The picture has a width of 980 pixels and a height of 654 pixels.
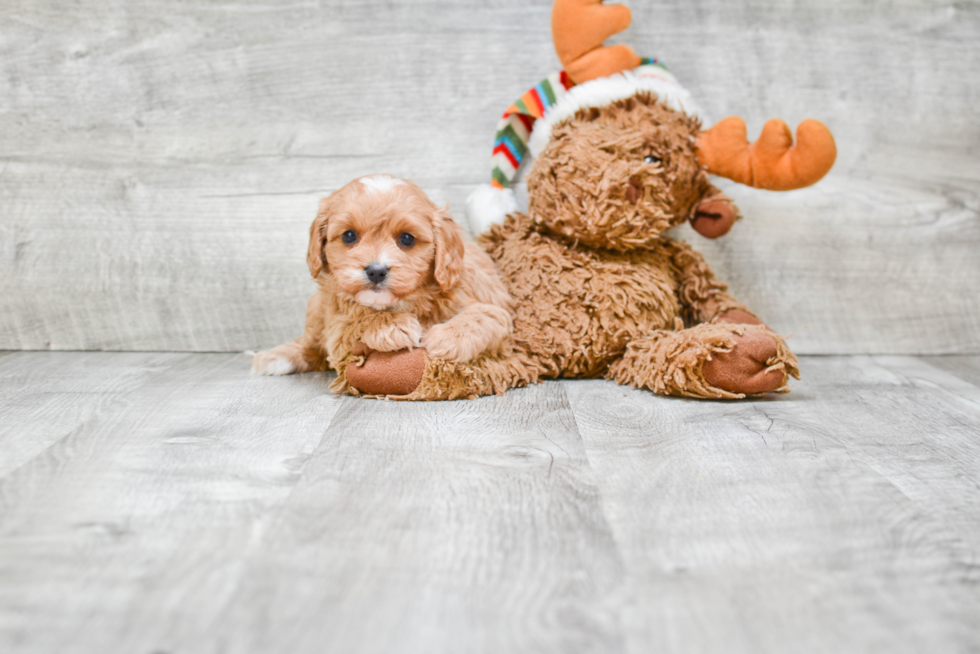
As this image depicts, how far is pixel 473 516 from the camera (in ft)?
2.68

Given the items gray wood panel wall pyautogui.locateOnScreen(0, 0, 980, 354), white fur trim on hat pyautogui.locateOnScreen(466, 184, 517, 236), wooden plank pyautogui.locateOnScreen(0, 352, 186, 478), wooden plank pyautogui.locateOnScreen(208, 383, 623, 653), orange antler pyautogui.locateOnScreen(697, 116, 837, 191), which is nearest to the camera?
wooden plank pyautogui.locateOnScreen(208, 383, 623, 653)

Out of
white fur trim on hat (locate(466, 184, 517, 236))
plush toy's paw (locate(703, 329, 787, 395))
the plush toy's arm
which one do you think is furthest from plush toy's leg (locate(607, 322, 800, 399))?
white fur trim on hat (locate(466, 184, 517, 236))

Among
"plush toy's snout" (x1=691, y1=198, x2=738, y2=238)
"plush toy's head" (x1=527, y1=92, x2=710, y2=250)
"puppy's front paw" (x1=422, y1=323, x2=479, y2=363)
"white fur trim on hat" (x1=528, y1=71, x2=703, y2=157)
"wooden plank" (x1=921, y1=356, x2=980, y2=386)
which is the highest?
"white fur trim on hat" (x1=528, y1=71, x2=703, y2=157)

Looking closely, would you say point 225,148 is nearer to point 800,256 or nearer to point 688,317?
point 688,317

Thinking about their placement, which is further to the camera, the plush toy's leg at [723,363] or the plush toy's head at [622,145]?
the plush toy's head at [622,145]

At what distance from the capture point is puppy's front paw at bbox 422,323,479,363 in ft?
4.19

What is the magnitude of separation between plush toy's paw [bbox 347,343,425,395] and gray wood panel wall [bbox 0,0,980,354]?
553mm

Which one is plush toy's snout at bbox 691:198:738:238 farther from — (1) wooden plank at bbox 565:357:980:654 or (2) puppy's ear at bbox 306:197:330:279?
(2) puppy's ear at bbox 306:197:330:279

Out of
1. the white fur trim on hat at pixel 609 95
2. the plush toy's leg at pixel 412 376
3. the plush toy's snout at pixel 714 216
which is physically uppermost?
the white fur trim on hat at pixel 609 95

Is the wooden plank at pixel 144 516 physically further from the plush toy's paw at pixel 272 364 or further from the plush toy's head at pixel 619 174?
the plush toy's head at pixel 619 174

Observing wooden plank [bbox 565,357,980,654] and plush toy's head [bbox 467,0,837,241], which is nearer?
wooden plank [bbox 565,357,980,654]

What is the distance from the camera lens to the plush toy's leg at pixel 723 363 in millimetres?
1261

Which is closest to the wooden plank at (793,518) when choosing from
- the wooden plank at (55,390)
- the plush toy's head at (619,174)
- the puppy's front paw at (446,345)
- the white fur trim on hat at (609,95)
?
the puppy's front paw at (446,345)

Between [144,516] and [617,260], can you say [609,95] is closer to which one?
[617,260]
